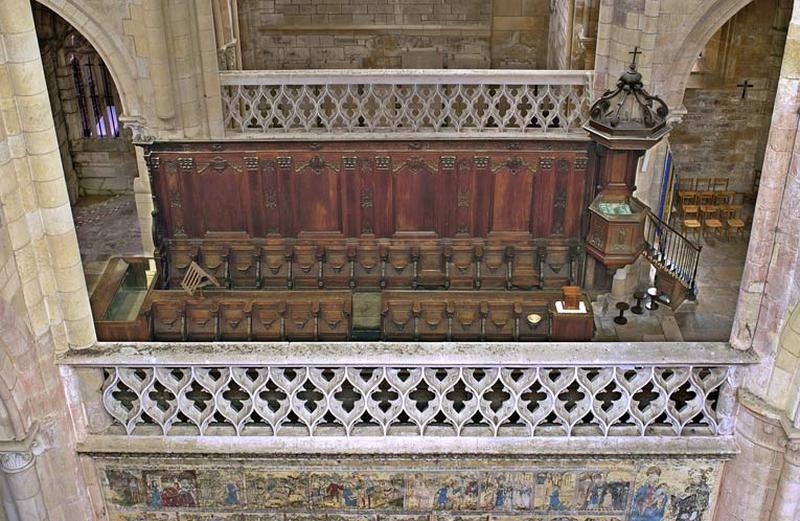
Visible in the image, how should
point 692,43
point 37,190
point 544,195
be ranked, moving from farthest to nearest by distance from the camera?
point 544,195, point 692,43, point 37,190

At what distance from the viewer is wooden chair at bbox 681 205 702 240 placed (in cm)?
1510

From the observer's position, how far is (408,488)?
23.3 feet

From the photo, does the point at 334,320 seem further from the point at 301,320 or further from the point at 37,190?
the point at 37,190

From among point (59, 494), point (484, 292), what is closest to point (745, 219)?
point (484, 292)

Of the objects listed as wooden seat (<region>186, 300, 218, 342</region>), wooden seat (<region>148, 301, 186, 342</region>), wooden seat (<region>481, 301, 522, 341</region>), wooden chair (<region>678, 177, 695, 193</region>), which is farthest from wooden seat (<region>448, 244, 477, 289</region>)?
wooden chair (<region>678, 177, 695, 193</region>)

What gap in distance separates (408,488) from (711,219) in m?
10.3

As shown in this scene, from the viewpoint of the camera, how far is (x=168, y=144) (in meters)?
11.6

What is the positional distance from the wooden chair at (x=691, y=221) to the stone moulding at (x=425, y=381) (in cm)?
853

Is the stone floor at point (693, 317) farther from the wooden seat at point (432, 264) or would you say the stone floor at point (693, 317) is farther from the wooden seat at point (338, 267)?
the wooden seat at point (338, 267)

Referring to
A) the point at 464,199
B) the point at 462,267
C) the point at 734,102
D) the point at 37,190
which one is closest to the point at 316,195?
the point at 464,199

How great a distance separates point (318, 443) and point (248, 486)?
0.72 meters

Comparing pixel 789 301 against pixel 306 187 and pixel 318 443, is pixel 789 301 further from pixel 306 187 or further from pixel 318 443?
pixel 306 187

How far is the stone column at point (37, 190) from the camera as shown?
5.43m

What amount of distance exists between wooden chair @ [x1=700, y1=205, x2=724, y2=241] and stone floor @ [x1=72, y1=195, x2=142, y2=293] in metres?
9.47
